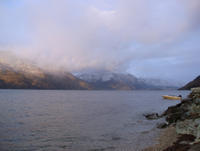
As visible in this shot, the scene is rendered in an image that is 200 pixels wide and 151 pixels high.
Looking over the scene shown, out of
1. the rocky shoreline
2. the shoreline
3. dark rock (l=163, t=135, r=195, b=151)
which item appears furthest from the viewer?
the shoreline

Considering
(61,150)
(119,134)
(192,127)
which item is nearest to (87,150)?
(61,150)

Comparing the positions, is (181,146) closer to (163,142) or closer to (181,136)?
(163,142)

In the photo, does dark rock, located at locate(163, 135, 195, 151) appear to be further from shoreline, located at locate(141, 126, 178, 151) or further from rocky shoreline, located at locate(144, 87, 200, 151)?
shoreline, located at locate(141, 126, 178, 151)

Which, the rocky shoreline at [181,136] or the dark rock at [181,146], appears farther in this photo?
the rocky shoreline at [181,136]

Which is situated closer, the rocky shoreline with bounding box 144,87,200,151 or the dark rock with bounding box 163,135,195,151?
the dark rock with bounding box 163,135,195,151

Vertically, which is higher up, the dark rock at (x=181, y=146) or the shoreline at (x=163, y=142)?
the dark rock at (x=181, y=146)

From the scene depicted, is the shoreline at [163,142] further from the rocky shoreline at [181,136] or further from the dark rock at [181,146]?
the dark rock at [181,146]

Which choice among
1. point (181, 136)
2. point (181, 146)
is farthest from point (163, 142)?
point (181, 146)

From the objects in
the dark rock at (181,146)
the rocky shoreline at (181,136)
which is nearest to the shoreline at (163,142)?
the rocky shoreline at (181,136)

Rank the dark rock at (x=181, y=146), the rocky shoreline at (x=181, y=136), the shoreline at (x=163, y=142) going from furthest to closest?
the shoreline at (x=163, y=142) → the rocky shoreline at (x=181, y=136) → the dark rock at (x=181, y=146)

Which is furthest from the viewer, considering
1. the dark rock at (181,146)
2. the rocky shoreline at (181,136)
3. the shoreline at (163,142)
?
the shoreline at (163,142)

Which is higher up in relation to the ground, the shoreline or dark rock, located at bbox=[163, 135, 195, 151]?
dark rock, located at bbox=[163, 135, 195, 151]

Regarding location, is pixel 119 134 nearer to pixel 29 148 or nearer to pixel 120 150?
pixel 120 150

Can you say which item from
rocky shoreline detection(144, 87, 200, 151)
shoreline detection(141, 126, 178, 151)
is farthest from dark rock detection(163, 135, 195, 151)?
shoreline detection(141, 126, 178, 151)
